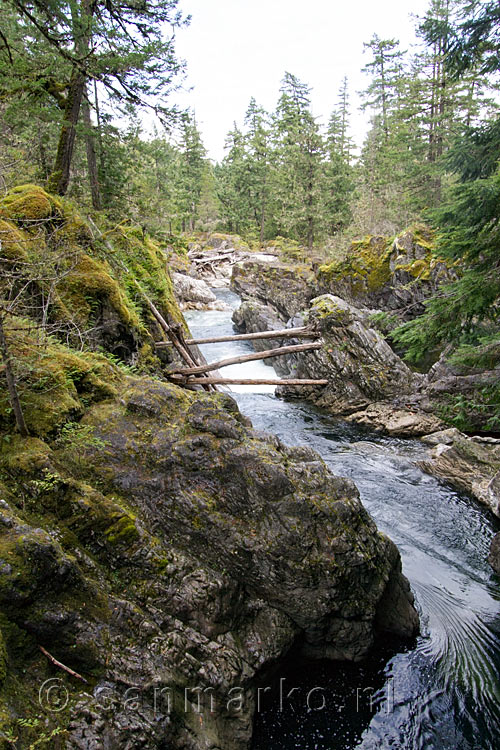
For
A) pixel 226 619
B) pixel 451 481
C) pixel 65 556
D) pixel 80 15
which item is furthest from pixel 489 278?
pixel 80 15

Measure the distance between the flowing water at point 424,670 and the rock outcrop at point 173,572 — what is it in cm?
37

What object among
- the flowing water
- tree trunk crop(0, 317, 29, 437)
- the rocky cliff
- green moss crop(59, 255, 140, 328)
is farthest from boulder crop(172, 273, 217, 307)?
tree trunk crop(0, 317, 29, 437)

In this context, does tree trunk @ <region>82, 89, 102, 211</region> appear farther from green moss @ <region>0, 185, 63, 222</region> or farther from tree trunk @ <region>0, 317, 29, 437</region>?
tree trunk @ <region>0, 317, 29, 437</region>

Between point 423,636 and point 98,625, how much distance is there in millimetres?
4525

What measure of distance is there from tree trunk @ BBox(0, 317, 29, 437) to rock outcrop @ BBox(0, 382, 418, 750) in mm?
172

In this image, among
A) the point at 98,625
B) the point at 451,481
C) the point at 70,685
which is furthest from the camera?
the point at 451,481

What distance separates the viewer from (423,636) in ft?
18.0

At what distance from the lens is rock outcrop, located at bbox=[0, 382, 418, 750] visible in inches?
125

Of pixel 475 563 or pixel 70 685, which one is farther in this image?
pixel 475 563

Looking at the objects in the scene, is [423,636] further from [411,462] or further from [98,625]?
[411,462]

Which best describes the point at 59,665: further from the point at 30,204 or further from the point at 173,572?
the point at 30,204

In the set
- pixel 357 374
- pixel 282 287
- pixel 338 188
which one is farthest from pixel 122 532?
pixel 338 188

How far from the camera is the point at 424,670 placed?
5.00 meters

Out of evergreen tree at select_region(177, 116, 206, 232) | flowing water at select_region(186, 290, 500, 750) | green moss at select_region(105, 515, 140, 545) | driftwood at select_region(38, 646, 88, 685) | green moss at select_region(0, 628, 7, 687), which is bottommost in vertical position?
flowing water at select_region(186, 290, 500, 750)
